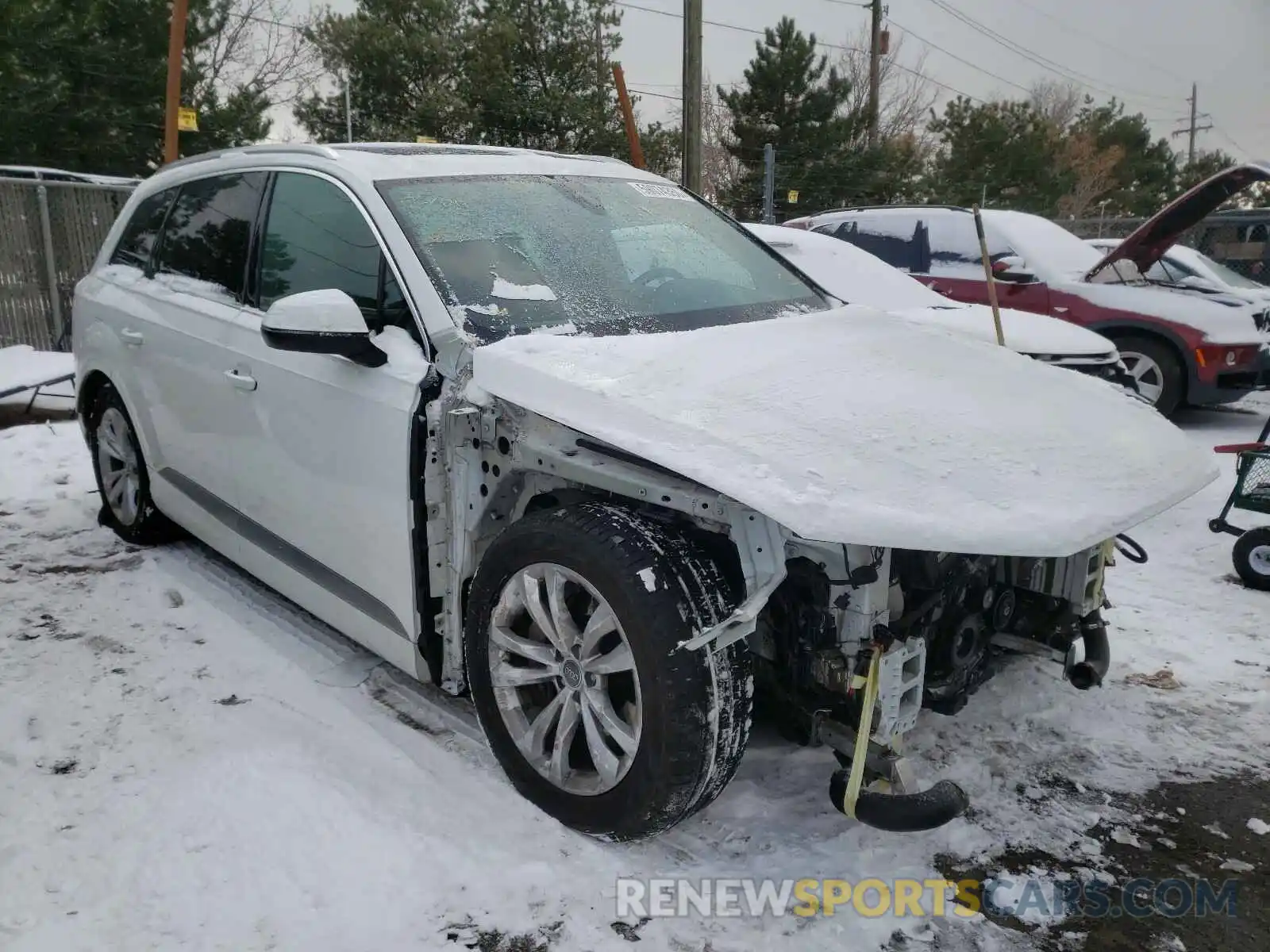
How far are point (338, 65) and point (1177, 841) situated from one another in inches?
1171

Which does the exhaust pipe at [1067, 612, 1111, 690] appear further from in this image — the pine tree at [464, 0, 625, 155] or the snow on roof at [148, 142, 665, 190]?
the pine tree at [464, 0, 625, 155]

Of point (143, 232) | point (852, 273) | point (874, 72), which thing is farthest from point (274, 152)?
point (874, 72)

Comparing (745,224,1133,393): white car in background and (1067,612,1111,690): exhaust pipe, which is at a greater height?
(745,224,1133,393): white car in background

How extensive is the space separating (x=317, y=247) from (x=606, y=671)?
1.80m

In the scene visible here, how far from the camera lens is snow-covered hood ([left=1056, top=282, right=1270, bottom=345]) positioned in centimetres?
775

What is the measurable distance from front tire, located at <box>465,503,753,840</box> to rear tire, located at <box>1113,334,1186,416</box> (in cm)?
688

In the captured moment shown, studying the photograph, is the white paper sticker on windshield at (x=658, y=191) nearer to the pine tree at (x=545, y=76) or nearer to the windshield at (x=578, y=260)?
the windshield at (x=578, y=260)

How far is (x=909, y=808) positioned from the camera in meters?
2.17

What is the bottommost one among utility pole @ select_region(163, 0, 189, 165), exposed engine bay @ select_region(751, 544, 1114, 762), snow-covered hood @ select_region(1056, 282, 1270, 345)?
exposed engine bay @ select_region(751, 544, 1114, 762)

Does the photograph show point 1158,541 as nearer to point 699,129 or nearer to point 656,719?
Answer: point 656,719

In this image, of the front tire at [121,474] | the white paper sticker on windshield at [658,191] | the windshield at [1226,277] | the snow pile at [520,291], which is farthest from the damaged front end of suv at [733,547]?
the windshield at [1226,277]

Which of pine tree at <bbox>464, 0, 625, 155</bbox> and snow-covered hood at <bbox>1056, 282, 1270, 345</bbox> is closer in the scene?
snow-covered hood at <bbox>1056, 282, 1270, 345</bbox>

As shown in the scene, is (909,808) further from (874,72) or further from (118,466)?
(874,72)

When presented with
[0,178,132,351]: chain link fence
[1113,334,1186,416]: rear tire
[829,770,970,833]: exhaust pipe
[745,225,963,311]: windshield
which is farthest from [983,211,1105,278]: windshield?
[0,178,132,351]: chain link fence
